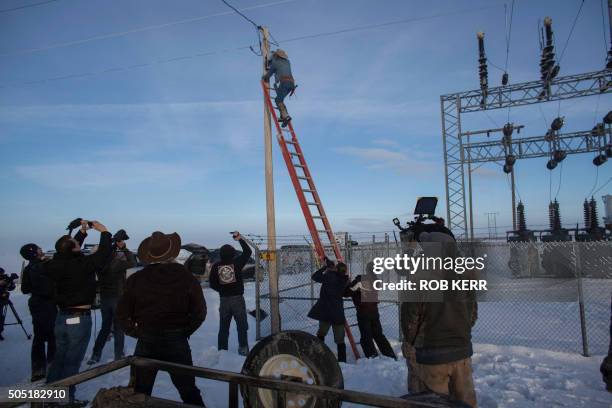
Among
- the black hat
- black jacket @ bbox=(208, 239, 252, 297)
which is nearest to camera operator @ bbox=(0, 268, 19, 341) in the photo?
the black hat

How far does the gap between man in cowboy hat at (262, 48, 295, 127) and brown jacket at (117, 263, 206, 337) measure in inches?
243

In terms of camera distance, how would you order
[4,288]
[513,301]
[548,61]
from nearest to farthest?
[4,288] → [513,301] → [548,61]

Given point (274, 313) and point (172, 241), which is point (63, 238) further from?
point (274, 313)

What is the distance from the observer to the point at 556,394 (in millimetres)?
5363

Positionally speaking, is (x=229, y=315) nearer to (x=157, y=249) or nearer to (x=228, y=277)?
(x=228, y=277)

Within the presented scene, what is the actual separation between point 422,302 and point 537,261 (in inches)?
718

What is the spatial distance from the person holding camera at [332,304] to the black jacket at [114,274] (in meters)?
3.38

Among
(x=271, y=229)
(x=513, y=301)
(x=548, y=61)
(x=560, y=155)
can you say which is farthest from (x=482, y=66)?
(x=271, y=229)

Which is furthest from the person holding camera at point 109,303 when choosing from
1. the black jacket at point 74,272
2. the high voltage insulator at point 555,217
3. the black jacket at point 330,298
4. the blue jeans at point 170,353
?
the high voltage insulator at point 555,217

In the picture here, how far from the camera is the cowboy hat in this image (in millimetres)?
4090

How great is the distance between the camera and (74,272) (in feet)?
17.0

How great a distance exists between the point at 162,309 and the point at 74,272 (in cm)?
194

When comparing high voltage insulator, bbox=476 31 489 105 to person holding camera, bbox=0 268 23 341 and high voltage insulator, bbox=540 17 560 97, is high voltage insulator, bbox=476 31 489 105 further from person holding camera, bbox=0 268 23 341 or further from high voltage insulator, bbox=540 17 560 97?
person holding camera, bbox=0 268 23 341

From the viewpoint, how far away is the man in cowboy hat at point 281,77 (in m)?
9.34
